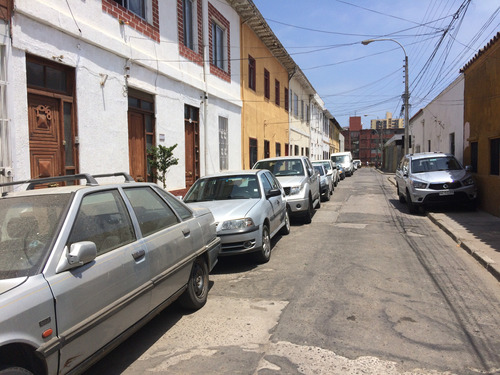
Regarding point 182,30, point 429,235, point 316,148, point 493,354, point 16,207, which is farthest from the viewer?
point 316,148

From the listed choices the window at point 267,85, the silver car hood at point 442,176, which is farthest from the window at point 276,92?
the silver car hood at point 442,176

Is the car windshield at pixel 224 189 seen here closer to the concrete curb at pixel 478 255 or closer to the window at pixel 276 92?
the concrete curb at pixel 478 255

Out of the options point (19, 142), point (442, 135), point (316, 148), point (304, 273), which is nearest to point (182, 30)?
point (19, 142)

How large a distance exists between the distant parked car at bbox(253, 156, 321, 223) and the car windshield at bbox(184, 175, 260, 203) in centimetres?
270

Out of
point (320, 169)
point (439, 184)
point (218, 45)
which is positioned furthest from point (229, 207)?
point (320, 169)

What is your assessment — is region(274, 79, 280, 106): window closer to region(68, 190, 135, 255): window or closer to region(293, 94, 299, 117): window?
region(293, 94, 299, 117): window

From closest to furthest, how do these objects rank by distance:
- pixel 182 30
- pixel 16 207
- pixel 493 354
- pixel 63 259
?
1. pixel 63 259
2. pixel 16 207
3. pixel 493 354
4. pixel 182 30

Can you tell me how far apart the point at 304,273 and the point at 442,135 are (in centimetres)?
1422

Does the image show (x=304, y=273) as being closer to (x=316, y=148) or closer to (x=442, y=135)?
(x=442, y=135)

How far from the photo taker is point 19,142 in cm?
617

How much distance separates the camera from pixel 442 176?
11359 mm

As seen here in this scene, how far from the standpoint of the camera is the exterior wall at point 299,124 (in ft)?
88.5

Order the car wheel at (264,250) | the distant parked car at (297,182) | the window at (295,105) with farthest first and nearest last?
the window at (295,105) → the distant parked car at (297,182) → the car wheel at (264,250)

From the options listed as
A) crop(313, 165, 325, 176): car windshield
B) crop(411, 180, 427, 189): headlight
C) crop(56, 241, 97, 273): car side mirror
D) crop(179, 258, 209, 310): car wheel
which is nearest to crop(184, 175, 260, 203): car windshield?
crop(179, 258, 209, 310): car wheel
